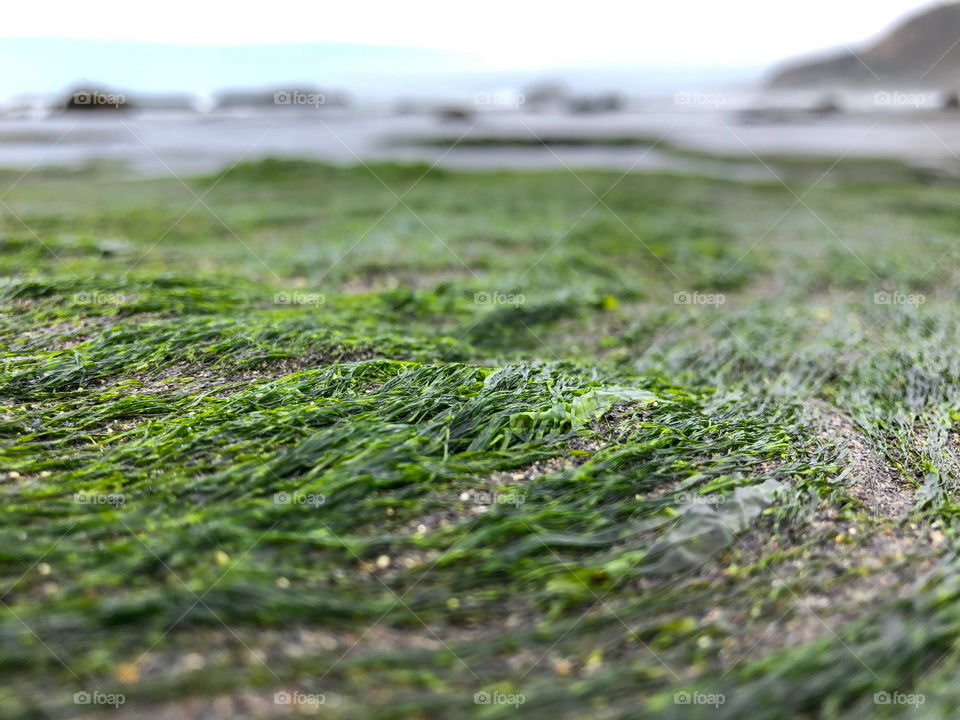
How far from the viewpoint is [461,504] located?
2.41m

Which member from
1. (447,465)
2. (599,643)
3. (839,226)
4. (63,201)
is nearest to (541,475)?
(447,465)

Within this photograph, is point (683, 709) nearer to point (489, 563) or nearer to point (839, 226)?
point (489, 563)

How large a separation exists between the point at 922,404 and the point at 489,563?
10.2 ft

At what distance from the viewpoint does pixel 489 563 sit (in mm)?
2166

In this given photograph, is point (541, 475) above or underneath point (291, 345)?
underneath

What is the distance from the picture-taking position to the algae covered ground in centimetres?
177

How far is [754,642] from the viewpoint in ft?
6.37

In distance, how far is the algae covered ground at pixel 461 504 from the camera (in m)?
1.77

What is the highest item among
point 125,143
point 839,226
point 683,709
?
point 125,143

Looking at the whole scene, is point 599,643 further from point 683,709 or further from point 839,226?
point 839,226

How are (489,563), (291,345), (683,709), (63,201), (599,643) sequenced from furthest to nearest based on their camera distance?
(63,201)
(291,345)
(489,563)
(599,643)
(683,709)

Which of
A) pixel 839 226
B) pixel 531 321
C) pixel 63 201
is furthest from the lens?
pixel 63 201

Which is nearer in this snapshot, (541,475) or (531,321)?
(541,475)

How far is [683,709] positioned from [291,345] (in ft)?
Result: 9.08
